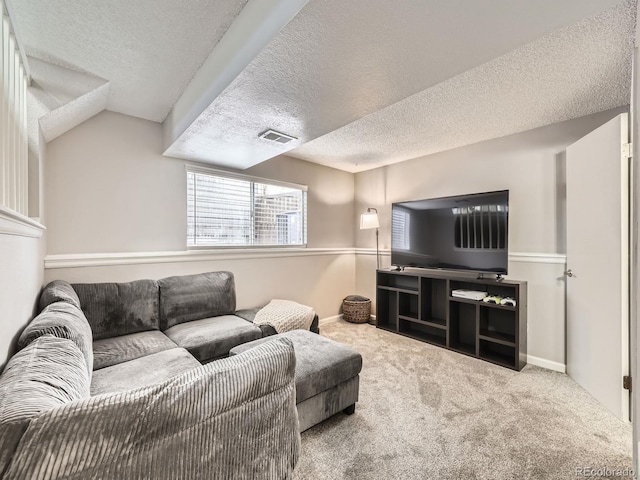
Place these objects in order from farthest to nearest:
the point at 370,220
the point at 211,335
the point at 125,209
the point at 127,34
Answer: the point at 370,220, the point at 125,209, the point at 211,335, the point at 127,34

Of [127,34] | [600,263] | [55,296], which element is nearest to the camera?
[127,34]

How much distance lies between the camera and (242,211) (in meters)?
3.37

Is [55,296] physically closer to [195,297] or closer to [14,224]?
[14,224]

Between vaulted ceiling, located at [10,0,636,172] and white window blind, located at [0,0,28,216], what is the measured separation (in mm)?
177

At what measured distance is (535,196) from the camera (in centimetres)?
277

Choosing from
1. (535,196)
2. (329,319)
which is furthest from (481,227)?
(329,319)

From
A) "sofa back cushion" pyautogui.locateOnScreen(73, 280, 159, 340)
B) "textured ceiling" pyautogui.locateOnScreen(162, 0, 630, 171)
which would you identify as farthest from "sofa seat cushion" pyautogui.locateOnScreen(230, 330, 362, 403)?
"textured ceiling" pyautogui.locateOnScreen(162, 0, 630, 171)

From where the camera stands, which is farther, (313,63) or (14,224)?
(313,63)

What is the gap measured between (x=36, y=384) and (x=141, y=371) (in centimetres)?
100

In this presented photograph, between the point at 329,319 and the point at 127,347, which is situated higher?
the point at 127,347

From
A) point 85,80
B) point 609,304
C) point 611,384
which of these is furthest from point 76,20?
point 611,384

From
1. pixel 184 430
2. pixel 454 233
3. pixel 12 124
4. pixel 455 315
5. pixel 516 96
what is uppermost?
pixel 516 96

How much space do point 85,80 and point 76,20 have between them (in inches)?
21.6

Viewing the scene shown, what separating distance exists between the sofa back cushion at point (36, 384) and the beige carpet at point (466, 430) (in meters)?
1.19
